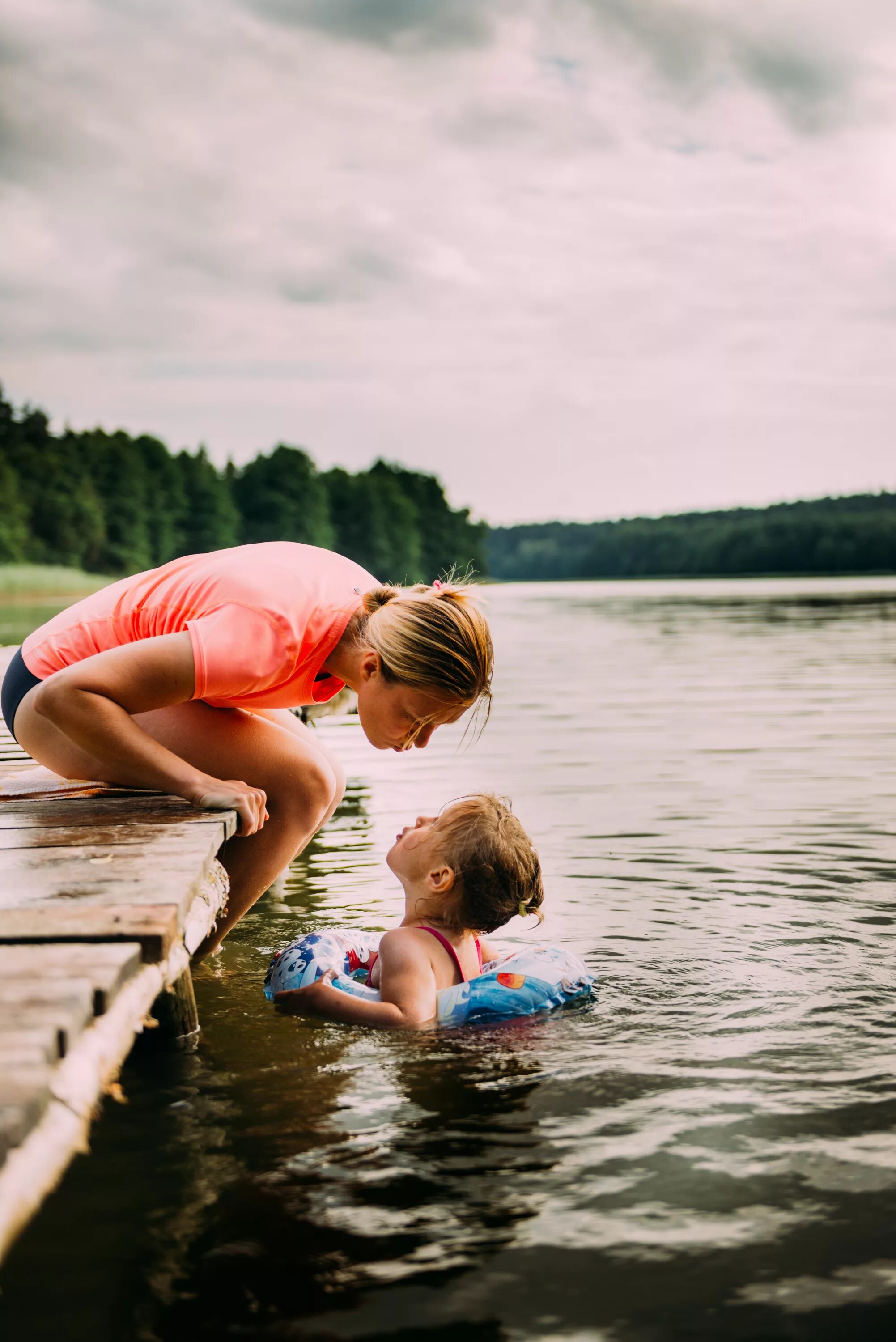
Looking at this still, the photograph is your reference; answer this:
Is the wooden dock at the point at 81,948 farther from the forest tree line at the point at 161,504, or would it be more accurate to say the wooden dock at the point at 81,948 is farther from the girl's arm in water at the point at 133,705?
the forest tree line at the point at 161,504

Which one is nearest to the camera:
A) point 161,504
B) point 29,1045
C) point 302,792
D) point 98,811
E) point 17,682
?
point 29,1045

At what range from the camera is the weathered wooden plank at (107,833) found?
143 inches

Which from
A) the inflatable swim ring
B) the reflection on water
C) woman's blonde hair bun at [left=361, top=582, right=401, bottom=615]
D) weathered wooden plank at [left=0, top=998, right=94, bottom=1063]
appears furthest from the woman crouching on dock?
the reflection on water

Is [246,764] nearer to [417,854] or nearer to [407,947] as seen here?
[417,854]

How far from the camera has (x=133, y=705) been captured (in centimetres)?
389

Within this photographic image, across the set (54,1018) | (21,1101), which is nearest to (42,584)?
(54,1018)

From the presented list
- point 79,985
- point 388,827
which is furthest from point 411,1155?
point 388,827

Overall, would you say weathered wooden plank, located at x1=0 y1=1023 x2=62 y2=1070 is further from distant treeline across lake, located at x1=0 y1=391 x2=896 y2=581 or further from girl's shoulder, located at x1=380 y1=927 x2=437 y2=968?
distant treeline across lake, located at x1=0 y1=391 x2=896 y2=581

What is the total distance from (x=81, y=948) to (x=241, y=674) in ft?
4.42

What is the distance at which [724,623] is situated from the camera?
34781mm

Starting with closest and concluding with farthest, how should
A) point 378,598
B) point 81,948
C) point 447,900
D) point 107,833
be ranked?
1. point 81,948
2. point 107,833
3. point 378,598
4. point 447,900

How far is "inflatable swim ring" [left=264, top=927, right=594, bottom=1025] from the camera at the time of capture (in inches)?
171

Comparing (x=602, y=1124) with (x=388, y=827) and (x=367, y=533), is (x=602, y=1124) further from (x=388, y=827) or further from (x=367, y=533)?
(x=367, y=533)

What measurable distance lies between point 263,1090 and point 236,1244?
0.96 meters
